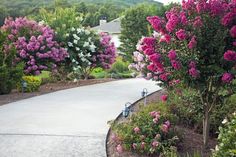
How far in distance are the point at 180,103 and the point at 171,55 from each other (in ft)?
6.91

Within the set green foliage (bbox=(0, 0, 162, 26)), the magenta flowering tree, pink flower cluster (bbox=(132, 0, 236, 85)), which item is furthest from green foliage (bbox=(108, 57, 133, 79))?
green foliage (bbox=(0, 0, 162, 26))

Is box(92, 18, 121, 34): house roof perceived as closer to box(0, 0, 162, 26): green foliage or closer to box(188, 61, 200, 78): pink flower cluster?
box(0, 0, 162, 26): green foliage

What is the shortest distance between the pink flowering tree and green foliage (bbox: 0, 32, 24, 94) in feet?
22.0

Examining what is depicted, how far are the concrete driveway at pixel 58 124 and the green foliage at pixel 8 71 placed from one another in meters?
0.99

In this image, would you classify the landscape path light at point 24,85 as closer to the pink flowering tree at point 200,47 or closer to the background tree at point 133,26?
the pink flowering tree at point 200,47

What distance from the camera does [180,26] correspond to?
5656 mm

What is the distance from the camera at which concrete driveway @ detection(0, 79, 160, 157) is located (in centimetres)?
601

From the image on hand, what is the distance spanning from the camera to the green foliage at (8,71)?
37.5 feet

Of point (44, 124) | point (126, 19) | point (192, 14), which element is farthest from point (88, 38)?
point (126, 19)

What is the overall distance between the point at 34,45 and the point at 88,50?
292 cm

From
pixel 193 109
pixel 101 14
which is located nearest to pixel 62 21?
pixel 193 109

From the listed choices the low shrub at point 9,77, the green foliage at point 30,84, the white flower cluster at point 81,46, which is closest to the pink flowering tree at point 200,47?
the low shrub at point 9,77

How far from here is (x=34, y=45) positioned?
14.0 meters

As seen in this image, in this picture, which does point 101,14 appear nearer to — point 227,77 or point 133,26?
point 133,26
